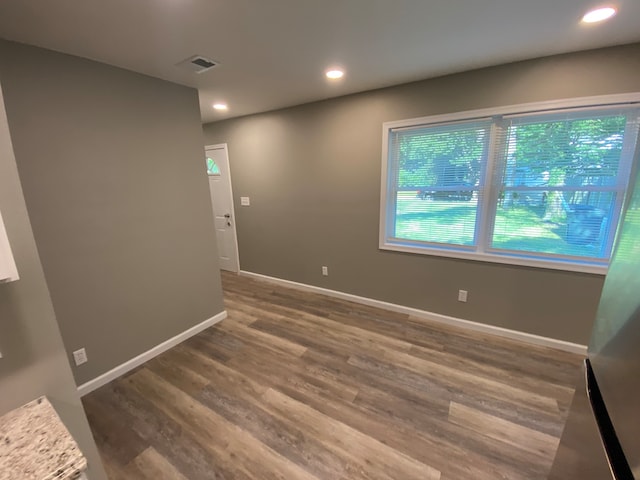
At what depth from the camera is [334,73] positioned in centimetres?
230

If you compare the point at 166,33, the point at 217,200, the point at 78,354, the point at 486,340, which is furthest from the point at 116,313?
the point at 486,340

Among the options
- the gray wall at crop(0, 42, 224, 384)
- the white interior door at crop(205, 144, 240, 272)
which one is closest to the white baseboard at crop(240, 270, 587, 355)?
the white interior door at crop(205, 144, 240, 272)

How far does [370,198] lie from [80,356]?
2941 millimetres

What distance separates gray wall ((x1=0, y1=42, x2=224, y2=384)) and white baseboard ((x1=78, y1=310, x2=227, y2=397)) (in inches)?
2.1

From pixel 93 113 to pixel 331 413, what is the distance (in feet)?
8.86

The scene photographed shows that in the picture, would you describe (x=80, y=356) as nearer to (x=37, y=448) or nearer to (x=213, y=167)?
→ (x=37, y=448)

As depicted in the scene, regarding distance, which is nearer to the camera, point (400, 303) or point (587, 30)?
point (587, 30)

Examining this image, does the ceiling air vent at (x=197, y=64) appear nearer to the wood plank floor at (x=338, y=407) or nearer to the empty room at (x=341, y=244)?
the empty room at (x=341, y=244)

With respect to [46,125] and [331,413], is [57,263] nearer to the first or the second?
[46,125]

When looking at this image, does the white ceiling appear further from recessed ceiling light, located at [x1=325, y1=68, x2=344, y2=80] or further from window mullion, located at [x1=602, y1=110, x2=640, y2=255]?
window mullion, located at [x1=602, y1=110, x2=640, y2=255]

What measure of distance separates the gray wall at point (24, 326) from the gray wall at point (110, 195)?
4.14 ft

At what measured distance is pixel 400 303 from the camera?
3.10 m

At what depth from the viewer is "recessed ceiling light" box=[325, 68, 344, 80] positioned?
2.24 m

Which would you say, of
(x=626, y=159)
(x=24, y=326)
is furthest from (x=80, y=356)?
(x=626, y=159)
